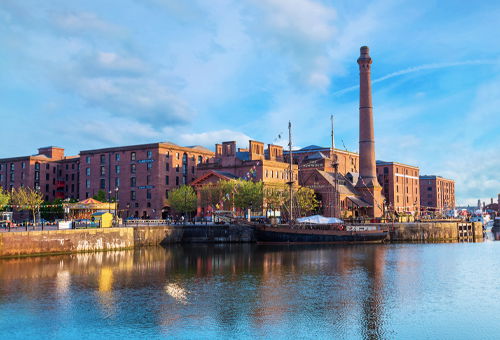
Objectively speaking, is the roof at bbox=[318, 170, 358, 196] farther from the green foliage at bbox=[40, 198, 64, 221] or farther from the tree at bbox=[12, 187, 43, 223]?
the tree at bbox=[12, 187, 43, 223]

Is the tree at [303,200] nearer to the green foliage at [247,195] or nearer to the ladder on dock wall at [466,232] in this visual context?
the green foliage at [247,195]

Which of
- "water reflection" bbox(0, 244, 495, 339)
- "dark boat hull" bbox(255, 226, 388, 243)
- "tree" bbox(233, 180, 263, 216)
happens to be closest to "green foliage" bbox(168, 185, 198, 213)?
"tree" bbox(233, 180, 263, 216)

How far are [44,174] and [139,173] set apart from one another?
36876mm

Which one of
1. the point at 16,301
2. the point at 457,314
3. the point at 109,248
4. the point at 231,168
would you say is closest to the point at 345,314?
the point at 457,314

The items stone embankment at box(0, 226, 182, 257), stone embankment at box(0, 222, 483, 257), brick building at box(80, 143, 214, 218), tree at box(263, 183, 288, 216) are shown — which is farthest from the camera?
brick building at box(80, 143, 214, 218)

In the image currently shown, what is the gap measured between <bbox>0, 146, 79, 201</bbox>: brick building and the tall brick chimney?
74732 millimetres

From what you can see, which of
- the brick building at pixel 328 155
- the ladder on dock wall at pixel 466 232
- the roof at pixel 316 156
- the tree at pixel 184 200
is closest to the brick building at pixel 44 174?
the tree at pixel 184 200

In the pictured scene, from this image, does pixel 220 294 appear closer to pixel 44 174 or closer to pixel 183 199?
pixel 183 199

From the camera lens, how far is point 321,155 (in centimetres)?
12950

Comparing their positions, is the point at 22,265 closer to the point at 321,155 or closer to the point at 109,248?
the point at 109,248

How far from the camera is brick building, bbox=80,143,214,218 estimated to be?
112m

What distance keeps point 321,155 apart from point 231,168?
29.2m

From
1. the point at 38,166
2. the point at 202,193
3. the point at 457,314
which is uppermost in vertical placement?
the point at 38,166

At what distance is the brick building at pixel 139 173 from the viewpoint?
112 meters
